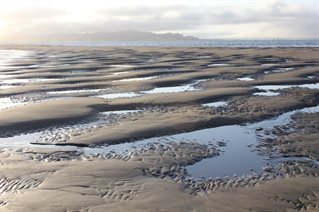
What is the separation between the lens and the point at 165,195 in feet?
26.0

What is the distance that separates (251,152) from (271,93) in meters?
10.5

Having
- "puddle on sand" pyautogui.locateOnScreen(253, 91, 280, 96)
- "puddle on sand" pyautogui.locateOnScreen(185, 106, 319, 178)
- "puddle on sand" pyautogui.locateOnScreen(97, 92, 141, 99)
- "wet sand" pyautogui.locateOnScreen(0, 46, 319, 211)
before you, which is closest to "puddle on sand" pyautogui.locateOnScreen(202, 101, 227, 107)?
"wet sand" pyautogui.locateOnScreen(0, 46, 319, 211)

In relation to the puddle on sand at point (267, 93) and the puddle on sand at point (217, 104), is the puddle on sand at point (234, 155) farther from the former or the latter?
the puddle on sand at point (267, 93)

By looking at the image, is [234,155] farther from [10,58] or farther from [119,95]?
[10,58]

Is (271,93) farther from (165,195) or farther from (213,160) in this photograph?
(165,195)

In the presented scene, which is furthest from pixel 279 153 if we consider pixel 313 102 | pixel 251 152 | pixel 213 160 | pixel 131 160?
pixel 313 102

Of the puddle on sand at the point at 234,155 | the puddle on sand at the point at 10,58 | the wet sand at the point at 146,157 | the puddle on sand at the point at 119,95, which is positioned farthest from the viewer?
the puddle on sand at the point at 10,58

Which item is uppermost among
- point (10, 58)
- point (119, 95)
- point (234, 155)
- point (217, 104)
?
point (10, 58)

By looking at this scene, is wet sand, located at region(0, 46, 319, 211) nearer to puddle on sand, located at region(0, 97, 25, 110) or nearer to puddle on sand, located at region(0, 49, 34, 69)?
puddle on sand, located at region(0, 97, 25, 110)

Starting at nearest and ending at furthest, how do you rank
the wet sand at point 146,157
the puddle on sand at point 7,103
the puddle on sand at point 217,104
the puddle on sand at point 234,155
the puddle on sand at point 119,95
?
the wet sand at point 146,157 < the puddle on sand at point 234,155 < the puddle on sand at point 217,104 < the puddle on sand at point 7,103 < the puddle on sand at point 119,95

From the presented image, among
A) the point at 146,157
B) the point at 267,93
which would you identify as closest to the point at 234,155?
the point at 146,157

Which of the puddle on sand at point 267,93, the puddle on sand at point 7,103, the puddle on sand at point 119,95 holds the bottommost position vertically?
the puddle on sand at point 267,93

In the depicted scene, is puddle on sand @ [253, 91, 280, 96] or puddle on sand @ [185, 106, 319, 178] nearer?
puddle on sand @ [185, 106, 319, 178]

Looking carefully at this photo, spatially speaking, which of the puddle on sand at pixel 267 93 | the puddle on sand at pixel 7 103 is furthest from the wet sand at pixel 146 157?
the puddle on sand at pixel 267 93
